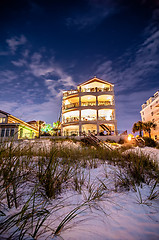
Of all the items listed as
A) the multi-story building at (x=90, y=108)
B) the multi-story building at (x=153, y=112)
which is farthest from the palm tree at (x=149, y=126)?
the multi-story building at (x=90, y=108)

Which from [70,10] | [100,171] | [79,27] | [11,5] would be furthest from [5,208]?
[79,27]

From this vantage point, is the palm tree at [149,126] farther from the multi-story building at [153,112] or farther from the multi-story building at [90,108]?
the multi-story building at [90,108]

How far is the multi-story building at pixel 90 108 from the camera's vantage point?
25.7m

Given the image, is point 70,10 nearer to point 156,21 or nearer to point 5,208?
point 156,21

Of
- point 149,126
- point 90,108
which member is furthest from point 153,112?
point 90,108

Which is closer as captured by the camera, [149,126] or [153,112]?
[149,126]

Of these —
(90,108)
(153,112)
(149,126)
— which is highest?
(153,112)

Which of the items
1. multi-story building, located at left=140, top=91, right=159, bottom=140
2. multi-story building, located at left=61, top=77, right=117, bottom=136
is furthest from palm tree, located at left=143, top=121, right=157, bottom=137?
multi-story building, located at left=61, top=77, right=117, bottom=136

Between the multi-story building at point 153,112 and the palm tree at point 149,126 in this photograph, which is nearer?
the palm tree at point 149,126

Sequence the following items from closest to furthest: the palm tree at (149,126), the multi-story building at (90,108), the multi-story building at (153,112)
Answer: the multi-story building at (90,108) < the palm tree at (149,126) < the multi-story building at (153,112)

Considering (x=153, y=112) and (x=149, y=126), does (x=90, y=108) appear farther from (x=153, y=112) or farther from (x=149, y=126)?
(x=153, y=112)

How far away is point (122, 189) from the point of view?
213 centimetres

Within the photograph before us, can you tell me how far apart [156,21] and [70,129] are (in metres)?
26.1

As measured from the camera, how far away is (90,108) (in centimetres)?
2619
